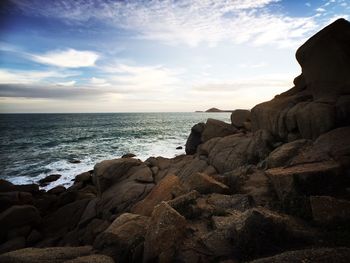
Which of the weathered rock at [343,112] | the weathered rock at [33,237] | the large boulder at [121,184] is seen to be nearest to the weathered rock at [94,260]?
the large boulder at [121,184]

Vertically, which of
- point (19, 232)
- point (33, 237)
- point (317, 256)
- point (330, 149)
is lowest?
point (33, 237)

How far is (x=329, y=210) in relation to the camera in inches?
259

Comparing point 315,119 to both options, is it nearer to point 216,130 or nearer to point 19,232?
point 216,130

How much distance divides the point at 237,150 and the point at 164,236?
13095 mm

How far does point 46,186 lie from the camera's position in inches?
1002

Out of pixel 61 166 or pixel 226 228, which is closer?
pixel 226 228

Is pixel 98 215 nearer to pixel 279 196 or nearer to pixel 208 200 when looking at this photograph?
pixel 208 200

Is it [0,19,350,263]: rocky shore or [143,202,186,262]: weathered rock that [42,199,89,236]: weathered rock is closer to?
[0,19,350,263]: rocky shore

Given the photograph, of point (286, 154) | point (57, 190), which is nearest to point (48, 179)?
point (57, 190)

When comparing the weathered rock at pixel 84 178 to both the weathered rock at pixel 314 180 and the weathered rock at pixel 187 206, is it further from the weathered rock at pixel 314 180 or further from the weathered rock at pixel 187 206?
the weathered rock at pixel 314 180

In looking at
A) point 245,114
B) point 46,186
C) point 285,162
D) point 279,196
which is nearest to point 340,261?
point 279,196

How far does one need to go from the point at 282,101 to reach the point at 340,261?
14.6 m

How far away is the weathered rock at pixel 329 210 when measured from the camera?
6.41 meters

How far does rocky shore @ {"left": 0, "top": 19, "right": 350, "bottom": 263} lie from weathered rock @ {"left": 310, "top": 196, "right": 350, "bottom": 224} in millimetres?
25
